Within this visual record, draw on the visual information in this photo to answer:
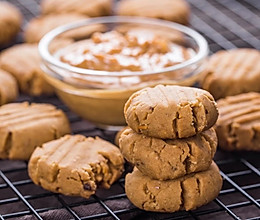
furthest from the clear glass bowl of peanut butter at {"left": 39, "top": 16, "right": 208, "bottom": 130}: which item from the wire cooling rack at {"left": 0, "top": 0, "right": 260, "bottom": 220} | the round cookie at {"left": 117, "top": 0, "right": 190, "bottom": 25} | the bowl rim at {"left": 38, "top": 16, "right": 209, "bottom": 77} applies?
the round cookie at {"left": 117, "top": 0, "right": 190, "bottom": 25}

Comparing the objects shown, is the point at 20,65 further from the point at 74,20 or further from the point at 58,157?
the point at 58,157

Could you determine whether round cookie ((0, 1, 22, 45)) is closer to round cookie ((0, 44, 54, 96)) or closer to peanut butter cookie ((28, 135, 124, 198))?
round cookie ((0, 44, 54, 96))

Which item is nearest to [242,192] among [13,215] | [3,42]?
[13,215]

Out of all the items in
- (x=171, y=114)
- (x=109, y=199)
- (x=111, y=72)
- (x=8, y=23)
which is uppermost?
(x=171, y=114)

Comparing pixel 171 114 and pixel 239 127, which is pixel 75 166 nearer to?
pixel 171 114

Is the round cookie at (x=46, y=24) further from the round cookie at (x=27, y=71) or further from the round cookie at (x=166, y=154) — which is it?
the round cookie at (x=166, y=154)

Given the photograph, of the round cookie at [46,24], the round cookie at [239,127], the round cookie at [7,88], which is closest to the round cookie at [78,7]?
the round cookie at [46,24]

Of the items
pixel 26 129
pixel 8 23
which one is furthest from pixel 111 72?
pixel 8 23

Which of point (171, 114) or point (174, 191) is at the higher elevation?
point (171, 114)
